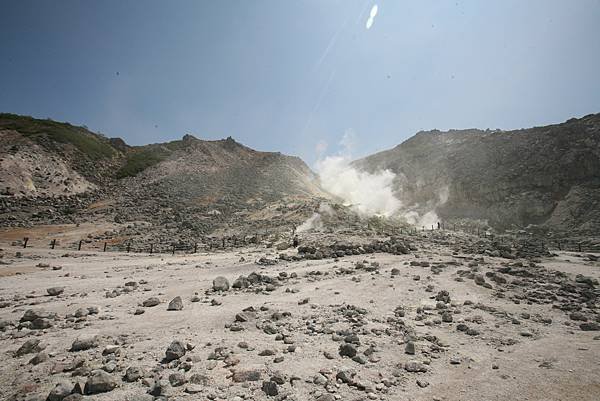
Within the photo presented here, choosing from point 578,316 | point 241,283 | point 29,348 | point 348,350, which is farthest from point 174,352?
point 578,316

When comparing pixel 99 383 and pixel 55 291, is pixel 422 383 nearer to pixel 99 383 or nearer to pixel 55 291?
pixel 99 383

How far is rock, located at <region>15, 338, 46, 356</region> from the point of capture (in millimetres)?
5715

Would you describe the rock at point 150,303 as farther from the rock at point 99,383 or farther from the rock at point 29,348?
the rock at point 99,383

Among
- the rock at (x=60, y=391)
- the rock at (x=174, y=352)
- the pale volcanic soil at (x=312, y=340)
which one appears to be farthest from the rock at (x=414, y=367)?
the rock at (x=60, y=391)

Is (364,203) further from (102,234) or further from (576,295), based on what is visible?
(576,295)

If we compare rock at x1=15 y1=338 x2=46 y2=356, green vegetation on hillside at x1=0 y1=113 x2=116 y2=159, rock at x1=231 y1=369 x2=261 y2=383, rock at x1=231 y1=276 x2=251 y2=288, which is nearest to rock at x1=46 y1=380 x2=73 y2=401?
rock at x1=15 y1=338 x2=46 y2=356

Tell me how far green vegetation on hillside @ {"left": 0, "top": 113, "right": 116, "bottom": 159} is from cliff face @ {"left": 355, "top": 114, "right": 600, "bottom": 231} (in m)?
64.1

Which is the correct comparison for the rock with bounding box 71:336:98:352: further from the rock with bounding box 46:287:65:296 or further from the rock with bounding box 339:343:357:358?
the rock with bounding box 46:287:65:296

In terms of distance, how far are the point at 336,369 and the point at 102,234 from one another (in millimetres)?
34244

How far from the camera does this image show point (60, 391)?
427 centimetres

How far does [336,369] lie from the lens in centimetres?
535

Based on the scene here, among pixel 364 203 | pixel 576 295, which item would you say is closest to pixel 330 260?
pixel 576 295

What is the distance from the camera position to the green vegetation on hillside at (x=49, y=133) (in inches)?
2178

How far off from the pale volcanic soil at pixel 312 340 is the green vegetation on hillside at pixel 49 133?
57612 millimetres
